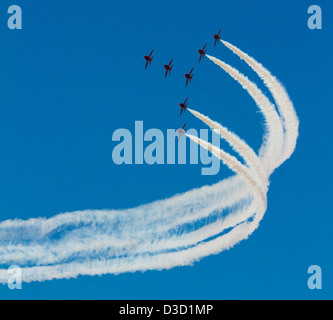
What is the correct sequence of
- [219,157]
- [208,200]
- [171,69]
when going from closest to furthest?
[219,157] → [208,200] → [171,69]

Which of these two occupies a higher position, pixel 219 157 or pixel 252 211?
pixel 219 157

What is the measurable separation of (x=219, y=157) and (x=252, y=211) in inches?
199

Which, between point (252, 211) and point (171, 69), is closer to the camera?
point (252, 211)

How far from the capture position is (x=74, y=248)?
50.9 m

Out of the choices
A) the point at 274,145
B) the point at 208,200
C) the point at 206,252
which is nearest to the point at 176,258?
the point at 206,252

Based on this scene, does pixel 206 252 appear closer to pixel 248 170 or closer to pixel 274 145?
pixel 248 170

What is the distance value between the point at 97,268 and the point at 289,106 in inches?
821

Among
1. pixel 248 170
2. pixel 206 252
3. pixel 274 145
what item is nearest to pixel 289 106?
pixel 274 145

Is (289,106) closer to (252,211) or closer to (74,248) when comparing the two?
(252,211)
